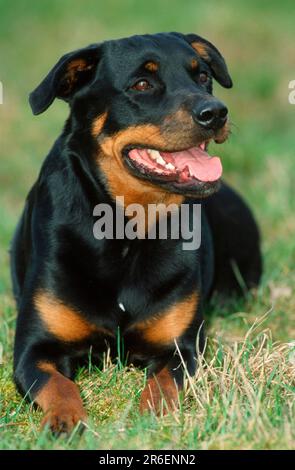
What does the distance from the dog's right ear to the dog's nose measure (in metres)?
0.62

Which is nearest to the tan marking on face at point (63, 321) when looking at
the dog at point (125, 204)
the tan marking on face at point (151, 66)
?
the dog at point (125, 204)

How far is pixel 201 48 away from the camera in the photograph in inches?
170

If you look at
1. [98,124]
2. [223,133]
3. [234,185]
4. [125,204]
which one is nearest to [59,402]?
[125,204]

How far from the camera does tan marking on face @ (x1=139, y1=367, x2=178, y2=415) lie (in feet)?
11.5

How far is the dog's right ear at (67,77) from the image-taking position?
376cm

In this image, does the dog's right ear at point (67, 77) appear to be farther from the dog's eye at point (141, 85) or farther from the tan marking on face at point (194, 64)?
the tan marking on face at point (194, 64)

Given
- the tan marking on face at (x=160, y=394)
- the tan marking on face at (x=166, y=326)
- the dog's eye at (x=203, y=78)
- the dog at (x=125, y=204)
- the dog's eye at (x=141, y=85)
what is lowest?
the tan marking on face at (x=160, y=394)

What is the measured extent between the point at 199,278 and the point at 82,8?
9.86 metres

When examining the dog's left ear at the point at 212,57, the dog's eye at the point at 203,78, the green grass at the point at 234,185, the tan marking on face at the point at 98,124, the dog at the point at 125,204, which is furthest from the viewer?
the dog's left ear at the point at 212,57

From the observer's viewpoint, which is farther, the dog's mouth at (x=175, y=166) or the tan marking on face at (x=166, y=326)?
the tan marking on face at (x=166, y=326)

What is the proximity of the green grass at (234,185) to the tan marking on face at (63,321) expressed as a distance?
21cm

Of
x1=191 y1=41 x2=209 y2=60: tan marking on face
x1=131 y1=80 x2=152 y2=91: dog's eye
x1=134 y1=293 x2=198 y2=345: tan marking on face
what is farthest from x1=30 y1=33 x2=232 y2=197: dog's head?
x1=134 y1=293 x2=198 y2=345: tan marking on face

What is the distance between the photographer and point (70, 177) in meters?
3.97
